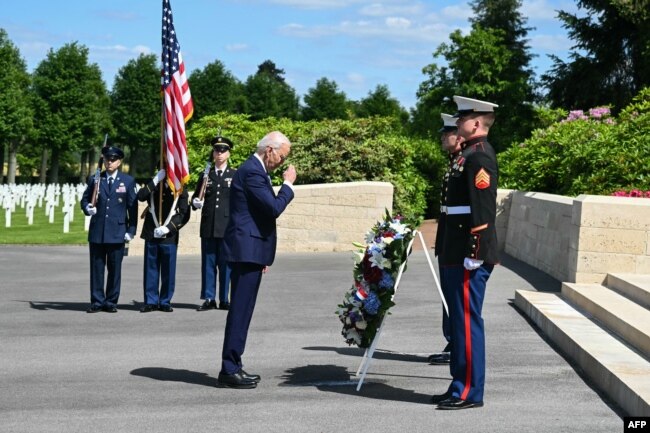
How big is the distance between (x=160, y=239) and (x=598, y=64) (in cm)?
3346

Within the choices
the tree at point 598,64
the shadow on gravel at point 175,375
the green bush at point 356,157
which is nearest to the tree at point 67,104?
the tree at point 598,64

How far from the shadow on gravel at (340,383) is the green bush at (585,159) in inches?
316

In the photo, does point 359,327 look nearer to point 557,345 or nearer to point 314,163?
point 557,345

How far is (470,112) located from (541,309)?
3842 mm

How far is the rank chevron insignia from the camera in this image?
255 inches

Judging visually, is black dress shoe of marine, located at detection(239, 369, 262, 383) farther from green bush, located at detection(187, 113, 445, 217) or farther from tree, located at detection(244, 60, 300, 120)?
tree, located at detection(244, 60, 300, 120)

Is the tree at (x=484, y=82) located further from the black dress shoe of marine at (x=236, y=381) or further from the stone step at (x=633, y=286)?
the black dress shoe of marine at (x=236, y=381)

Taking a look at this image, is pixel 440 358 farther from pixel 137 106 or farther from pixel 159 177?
pixel 137 106

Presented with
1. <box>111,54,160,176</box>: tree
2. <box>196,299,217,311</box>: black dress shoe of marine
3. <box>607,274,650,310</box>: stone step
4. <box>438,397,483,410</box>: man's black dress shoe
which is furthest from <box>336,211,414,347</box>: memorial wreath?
<box>111,54,160,176</box>: tree

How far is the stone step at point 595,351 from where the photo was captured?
640 centimetres

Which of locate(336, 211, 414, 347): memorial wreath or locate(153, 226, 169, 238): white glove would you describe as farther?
locate(153, 226, 169, 238): white glove

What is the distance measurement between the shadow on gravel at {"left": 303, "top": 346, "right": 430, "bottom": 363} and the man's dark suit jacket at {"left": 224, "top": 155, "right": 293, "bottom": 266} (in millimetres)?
1719

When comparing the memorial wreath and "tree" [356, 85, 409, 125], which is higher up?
"tree" [356, 85, 409, 125]

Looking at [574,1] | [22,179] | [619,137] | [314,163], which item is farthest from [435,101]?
[22,179]
